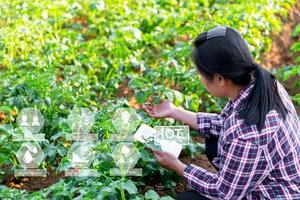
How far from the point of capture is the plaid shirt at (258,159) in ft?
7.91

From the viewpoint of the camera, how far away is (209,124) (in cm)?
306

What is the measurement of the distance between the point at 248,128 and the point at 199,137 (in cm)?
137

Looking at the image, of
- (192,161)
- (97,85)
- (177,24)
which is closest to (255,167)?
(192,161)

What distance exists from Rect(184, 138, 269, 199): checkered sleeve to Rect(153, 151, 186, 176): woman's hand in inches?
5.9

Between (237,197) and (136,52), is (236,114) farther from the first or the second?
(136,52)

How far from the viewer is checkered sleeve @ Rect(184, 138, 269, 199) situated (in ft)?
7.91

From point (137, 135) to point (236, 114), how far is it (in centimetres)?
64
